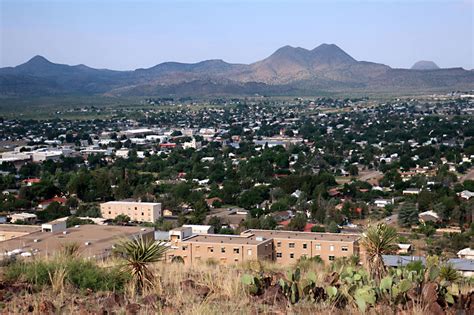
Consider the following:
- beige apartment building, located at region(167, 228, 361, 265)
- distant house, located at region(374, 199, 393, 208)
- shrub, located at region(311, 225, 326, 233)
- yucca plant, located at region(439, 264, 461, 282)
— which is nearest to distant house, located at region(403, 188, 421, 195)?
distant house, located at region(374, 199, 393, 208)

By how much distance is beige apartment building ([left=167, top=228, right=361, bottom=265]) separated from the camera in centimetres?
1691

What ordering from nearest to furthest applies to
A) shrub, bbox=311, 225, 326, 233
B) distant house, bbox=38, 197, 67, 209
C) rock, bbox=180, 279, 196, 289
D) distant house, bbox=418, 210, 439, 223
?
rock, bbox=180, 279, 196, 289 → shrub, bbox=311, 225, 326, 233 → distant house, bbox=418, 210, 439, 223 → distant house, bbox=38, 197, 67, 209

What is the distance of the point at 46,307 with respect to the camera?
195 inches

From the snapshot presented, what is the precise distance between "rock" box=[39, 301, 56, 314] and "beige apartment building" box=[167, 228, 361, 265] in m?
11.6

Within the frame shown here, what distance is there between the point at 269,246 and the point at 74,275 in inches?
466

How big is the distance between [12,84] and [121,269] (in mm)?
180998

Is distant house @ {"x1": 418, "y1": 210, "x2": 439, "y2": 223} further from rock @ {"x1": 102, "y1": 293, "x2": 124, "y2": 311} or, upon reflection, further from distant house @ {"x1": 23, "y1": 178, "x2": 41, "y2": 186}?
rock @ {"x1": 102, "y1": 293, "x2": 124, "y2": 311}

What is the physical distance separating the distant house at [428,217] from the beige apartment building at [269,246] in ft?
32.3

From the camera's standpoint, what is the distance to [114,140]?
6462cm

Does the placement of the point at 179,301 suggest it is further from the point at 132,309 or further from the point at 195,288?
the point at 195,288

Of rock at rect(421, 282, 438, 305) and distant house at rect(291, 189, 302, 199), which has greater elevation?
rock at rect(421, 282, 438, 305)

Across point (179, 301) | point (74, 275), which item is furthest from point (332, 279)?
point (74, 275)

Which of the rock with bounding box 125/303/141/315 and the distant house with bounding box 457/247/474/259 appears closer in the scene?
the rock with bounding box 125/303/141/315

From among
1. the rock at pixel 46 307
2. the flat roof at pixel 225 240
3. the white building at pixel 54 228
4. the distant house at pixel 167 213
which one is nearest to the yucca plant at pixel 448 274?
the rock at pixel 46 307
